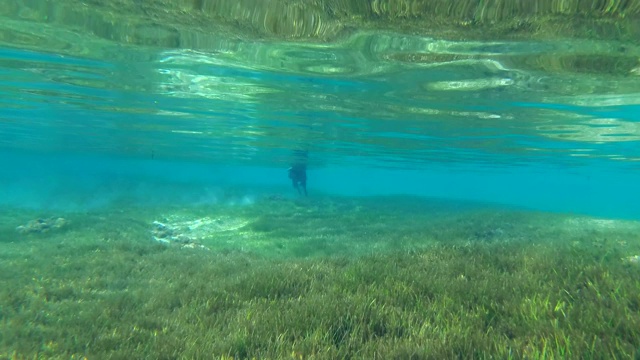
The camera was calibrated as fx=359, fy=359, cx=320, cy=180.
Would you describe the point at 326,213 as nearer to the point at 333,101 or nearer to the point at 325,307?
the point at 333,101

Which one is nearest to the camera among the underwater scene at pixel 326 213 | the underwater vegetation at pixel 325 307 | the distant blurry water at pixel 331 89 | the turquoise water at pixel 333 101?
the underwater vegetation at pixel 325 307

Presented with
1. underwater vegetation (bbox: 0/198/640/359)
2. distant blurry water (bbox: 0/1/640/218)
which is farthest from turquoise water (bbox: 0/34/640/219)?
underwater vegetation (bbox: 0/198/640/359)

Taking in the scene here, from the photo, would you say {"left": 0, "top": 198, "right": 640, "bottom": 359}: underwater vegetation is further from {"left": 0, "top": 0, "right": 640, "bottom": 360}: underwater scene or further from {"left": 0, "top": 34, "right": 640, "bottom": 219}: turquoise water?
{"left": 0, "top": 34, "right": 640, "bottom": 219}: turquoise water

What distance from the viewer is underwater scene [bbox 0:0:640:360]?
198 inches

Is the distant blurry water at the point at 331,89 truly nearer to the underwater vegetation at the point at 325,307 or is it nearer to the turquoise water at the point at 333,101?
the turquoise water at the point at 333,101

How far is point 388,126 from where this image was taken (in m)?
24.2

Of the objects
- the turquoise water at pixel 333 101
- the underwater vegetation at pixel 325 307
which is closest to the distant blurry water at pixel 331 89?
the turquoise water at pixel 333 101

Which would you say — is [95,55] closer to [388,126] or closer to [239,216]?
[239,216]

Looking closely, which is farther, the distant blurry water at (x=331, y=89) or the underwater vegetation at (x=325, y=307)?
the distant blurry water at (x=331, y=89)

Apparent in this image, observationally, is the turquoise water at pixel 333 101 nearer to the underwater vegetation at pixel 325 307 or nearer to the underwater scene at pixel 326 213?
the underwater scene at pixel 326 213

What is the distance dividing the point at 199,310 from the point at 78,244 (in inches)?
472

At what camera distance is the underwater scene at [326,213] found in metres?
5.03

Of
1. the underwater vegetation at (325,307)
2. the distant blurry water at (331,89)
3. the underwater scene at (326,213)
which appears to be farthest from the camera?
the distant blurry water at (331,89)

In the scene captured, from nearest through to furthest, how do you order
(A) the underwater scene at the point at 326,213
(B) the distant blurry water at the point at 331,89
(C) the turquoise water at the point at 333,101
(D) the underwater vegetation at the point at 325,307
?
1. (D) the underwater vegetation at the point at 325,307
2. (A) the underwater scene at the point at 326,213
3. (B) the distant blurry water at the point at 331,89
4. (C) the turquoise water at the point at 333,101
